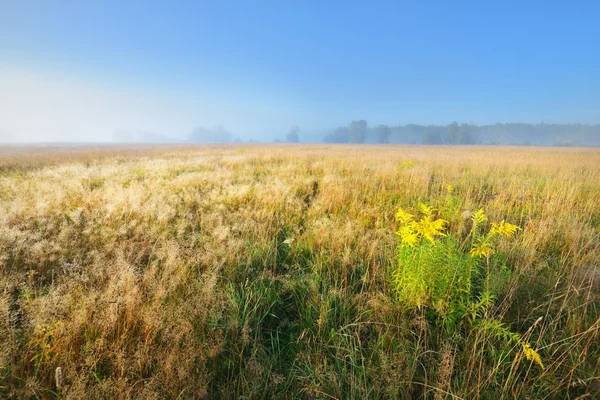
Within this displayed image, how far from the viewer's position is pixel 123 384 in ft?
4.48

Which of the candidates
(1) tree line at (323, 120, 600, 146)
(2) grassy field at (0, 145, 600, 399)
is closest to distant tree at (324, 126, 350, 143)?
(1) tree line at (323, 120, 600, 146)

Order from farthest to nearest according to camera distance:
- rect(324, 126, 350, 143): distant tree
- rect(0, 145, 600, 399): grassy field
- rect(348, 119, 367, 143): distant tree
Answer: rect(324, 126, 350, 143): distant tree
rect(348, 119, 367, 143): distant tree
rect(0, 145, 600, 399): grassy field

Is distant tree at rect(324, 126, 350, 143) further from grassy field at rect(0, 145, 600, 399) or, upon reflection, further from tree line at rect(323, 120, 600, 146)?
grassy field at rect(0, 145, 600, 399)

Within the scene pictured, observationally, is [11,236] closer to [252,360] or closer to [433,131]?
[252,360]

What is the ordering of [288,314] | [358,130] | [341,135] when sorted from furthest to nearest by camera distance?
[341,135] → [358,130] → [288,314]

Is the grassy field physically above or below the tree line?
below

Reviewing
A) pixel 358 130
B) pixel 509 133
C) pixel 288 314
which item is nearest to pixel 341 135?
pixel 358 130

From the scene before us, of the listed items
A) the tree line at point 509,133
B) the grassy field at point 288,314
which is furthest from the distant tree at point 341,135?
the grassy field at point 288,314

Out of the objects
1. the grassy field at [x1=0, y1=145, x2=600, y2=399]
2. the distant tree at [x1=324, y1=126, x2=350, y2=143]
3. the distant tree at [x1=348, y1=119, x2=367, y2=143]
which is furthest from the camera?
the distant tree at [x1=324, y1=126, x2=350, y2=143]

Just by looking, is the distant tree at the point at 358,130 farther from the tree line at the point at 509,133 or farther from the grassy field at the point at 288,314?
the grassy field at the point at 288,314

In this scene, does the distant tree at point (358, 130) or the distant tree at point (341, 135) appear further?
the distant tree at point (341, 135)

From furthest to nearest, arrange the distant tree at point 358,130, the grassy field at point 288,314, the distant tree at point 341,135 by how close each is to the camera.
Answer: the distant tree at point 341,135, the distant tree at point 358,130, the grassy field at point 288,314

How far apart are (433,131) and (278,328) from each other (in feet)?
525

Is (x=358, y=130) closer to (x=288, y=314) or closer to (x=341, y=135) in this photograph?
(x=341, y=135)
